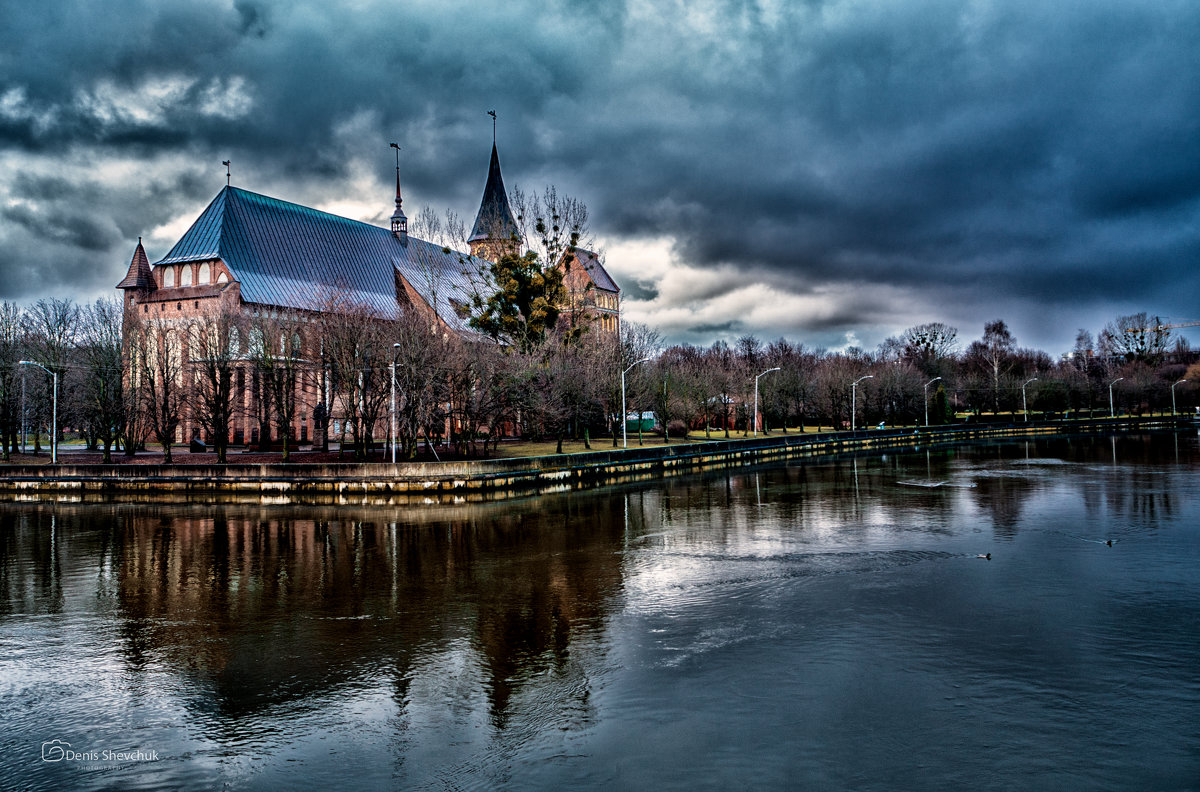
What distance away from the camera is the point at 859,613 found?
14.6m

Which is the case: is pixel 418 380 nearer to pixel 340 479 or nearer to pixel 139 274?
pixel 340 479

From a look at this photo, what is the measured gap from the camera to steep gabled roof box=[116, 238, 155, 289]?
74.0 metres

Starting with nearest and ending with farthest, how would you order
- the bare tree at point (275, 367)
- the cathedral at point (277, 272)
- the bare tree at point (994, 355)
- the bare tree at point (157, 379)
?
the bare tree at point (275, 367) < the bare tree at point (157, 379) < the cathedral at point (277, 272) < the bare tree at point (994, 355)

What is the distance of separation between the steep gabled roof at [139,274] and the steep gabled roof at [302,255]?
340 cm

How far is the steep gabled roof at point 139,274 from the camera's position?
74000 mm

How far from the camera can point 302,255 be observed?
77.4 metres

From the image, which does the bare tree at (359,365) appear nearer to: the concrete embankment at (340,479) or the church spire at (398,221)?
the concrete embankment at (340,479)

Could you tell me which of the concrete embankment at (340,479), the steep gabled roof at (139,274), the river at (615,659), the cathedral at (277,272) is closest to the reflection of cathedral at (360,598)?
the river at (615,659)

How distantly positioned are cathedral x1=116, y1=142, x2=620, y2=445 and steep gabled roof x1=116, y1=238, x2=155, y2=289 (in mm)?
89

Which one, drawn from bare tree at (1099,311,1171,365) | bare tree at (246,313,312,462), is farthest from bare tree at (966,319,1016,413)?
bare tree at (246,313,312,462)

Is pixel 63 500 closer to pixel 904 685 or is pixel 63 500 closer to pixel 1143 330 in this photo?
pixel 904 685

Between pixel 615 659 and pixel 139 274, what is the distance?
2985 inches

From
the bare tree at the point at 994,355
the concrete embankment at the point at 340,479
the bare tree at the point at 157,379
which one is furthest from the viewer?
the bare tree at the point at 994,355

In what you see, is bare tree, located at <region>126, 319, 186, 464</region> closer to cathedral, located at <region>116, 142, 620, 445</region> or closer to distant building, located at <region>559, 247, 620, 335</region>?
cathedral, located at <region>116, 142, 620, 445</region>
